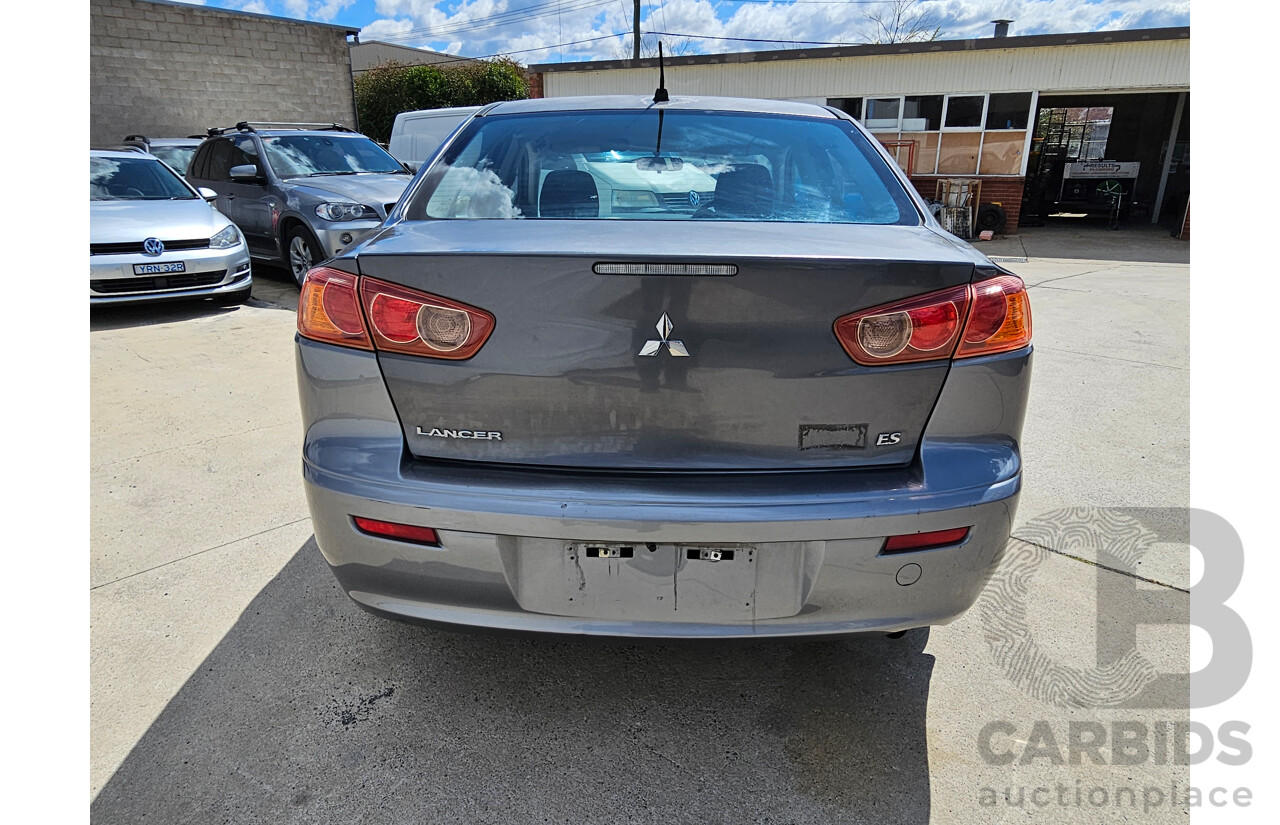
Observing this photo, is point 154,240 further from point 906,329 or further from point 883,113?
point 883,113

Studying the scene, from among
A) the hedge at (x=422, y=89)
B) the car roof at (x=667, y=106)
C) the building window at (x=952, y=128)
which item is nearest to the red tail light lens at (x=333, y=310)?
the car roof at (x=667, y=106)

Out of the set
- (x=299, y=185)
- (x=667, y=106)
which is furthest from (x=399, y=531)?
(x=299, y=185)

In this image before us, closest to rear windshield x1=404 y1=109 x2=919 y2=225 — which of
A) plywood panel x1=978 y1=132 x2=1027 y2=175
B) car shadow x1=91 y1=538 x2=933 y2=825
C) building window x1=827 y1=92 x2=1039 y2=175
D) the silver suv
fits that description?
car shadow x1=91 y1=538 x2=933 y2=825

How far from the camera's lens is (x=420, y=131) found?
491 inches

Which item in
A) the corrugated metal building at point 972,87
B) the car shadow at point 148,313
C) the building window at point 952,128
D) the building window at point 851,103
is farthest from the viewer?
the building window at point 851,103

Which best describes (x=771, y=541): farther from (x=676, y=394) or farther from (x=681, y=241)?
(x=681, y=241)

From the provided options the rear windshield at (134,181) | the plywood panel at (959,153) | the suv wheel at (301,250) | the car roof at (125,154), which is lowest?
the suv wheel at (301,250)

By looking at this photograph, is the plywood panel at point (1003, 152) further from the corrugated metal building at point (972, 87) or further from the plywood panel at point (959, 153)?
the plywood panel at point (959, 153)

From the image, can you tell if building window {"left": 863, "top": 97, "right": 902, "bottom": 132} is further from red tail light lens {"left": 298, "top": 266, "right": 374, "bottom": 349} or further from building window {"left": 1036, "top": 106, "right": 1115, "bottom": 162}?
red tail light lens {"left": 298, "top": 266, "right": 374, "bottom": 349}

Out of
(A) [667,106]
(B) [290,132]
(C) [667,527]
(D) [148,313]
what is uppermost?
(B) [290,132]

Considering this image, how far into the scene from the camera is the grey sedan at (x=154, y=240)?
659 cm

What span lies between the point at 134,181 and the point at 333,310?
762 centimetres

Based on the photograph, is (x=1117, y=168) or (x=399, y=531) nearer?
(x=399, y=531)

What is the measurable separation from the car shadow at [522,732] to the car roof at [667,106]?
181cm
